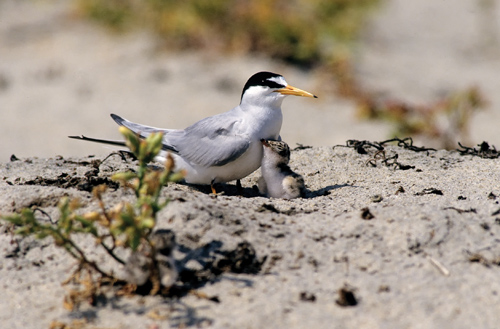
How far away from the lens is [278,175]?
12.5ft

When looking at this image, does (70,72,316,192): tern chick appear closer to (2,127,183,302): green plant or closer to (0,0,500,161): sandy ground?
(2,127,183,302): green plant

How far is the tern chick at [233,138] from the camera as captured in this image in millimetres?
3875

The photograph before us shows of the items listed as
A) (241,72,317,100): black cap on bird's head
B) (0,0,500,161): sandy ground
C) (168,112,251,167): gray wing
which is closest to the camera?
(168,112,251,167): gray wing

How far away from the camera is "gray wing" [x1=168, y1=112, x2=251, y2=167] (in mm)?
3842

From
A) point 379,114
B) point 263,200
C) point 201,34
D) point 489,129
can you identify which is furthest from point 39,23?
point 263,200

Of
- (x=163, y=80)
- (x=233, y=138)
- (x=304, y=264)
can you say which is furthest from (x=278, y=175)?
(x=163, y=80)

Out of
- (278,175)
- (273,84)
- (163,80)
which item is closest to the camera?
(278,175)

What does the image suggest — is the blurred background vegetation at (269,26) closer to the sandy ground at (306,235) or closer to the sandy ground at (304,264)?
the sandy ground at (306,235)

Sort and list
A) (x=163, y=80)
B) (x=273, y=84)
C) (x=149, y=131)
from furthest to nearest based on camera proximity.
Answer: (x=163, y=80), (x=149, y=131), (x=273, y=84)

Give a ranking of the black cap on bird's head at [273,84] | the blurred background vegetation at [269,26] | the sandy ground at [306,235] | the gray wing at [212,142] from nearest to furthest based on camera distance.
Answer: the sandy ground at [306,235], the gray wing at [212,142], the black cap on bird's head at [273,84], the blurred background vegetation at [269,26]

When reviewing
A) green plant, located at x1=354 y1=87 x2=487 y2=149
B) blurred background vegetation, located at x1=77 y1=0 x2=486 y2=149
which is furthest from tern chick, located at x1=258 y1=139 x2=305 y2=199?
blurred background vegetation, located at x1=77 y1=0 x2=486 y2=149

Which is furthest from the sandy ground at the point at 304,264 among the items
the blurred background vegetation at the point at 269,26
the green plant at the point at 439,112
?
the blurred background vegetation at the point at 269,26

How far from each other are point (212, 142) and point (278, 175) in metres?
0.50

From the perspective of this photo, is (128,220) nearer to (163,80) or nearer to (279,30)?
(163,80)
